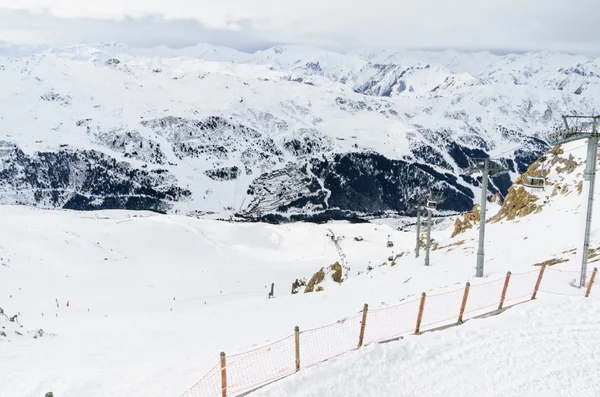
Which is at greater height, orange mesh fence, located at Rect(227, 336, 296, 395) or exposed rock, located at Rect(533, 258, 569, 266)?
orange mesh fence, located at Rect(227, 336, 296, 395)

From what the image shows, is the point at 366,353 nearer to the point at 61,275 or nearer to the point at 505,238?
the point at 505,238

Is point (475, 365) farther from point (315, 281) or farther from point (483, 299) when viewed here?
point (315, 281)

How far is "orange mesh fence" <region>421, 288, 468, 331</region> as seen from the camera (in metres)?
12.9

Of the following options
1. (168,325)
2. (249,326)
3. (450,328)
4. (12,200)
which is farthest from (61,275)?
(12,200)

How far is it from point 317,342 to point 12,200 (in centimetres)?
22631

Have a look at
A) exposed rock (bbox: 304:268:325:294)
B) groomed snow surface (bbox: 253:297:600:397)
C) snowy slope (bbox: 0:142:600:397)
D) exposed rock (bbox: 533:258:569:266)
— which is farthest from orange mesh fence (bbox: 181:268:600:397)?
exposed rock (bbox: 304:268:325:294)

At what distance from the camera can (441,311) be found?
48.4ft

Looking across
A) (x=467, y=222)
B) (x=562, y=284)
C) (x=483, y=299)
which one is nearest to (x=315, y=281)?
(x=467, y=222)

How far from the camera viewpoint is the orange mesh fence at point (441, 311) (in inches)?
509

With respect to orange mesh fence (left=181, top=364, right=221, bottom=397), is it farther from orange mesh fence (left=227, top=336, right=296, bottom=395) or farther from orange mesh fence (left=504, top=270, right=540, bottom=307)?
orange mesh fence (left=504, top=270, right=540, bottom=307)

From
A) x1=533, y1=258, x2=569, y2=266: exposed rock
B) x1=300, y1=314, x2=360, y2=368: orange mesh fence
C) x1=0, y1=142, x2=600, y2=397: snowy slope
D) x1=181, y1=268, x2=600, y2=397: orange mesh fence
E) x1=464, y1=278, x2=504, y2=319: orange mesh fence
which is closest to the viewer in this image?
x1=181, y1=268, x2=600, y2=397: orange mesh fence

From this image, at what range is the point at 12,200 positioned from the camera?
19712 cm

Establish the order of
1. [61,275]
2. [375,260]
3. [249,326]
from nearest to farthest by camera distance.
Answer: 1. [249,326]
2. [61,275]
3. [375,260]

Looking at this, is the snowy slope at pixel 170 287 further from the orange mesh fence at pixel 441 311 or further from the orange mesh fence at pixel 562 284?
the orange mesh fence at pixel 441 311
